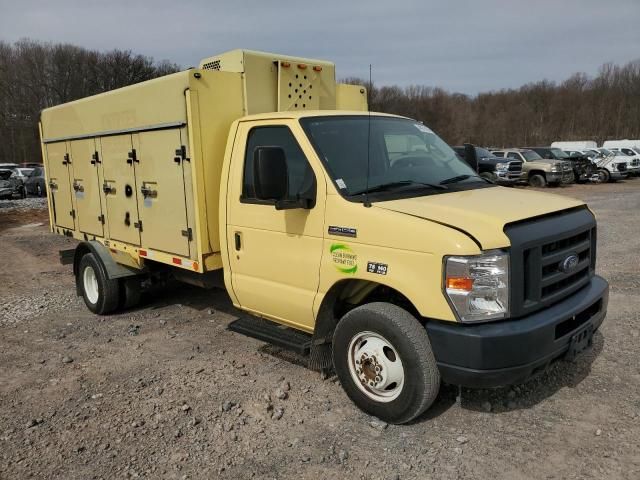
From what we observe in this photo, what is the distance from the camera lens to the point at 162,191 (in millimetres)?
5562

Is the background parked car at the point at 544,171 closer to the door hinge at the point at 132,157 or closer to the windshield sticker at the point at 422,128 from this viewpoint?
the windshield sticker at the point at 422,128

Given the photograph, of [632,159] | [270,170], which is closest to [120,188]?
[270,170]

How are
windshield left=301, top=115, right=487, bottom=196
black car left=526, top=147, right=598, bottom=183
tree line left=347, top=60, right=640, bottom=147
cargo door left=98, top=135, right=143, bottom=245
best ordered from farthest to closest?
tree line left=347, top=60, right=640, bottom=147, black car left=526, top=147, right=598, bottom=183, cargo door left=98, top=135, right=143, bottom=245, windshield left=301, top=115, right=487, bottom=196

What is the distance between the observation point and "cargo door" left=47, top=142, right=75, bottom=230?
24.8 ft

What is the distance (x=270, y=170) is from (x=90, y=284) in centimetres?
439

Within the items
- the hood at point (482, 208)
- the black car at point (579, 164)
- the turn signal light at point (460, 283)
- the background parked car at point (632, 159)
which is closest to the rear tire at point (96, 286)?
the hood at point (482, 208)

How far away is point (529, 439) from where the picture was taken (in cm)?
374

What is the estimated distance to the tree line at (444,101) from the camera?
54156mm

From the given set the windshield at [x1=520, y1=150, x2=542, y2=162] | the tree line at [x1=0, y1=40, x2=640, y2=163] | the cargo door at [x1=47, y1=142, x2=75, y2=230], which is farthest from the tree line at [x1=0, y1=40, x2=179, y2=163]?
the cargo door at [x1=47, y1=142, x2=75, y2=230]

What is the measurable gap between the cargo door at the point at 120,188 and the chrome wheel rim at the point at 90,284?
0.75 m

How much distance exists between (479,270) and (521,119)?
90909 millimetres

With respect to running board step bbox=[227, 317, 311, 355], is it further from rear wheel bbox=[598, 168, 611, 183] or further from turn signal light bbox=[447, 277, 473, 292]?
rear wheel bbox=[598, 168, 611, 183]

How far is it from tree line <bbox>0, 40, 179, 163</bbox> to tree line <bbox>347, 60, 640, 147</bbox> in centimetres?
3420

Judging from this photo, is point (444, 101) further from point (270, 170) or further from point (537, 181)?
point (270, 170)
